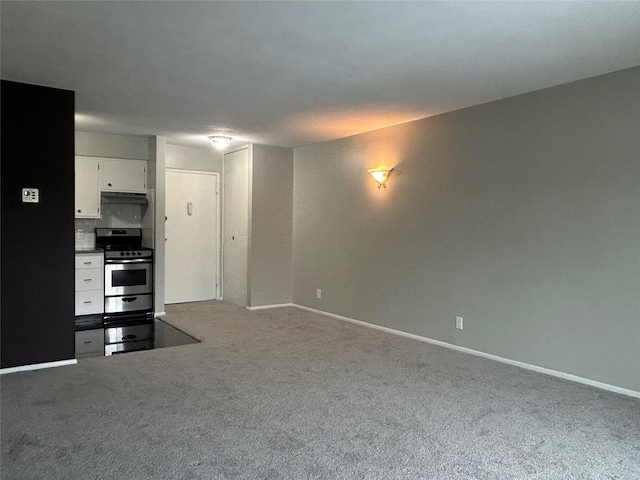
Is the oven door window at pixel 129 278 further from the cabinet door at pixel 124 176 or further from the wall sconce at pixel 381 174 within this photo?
the wall sconce at pixel 381 174

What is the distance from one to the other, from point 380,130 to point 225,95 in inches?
83.1

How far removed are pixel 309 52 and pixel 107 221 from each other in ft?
15.6

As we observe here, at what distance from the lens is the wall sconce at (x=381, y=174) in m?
5.64

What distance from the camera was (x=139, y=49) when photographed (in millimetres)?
3242

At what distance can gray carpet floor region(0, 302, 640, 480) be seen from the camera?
2496 millimetres

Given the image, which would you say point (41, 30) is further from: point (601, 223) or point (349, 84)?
point (601, 223)

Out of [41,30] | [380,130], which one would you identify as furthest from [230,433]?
[380,130]

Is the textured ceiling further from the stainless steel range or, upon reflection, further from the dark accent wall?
the stainless steel range

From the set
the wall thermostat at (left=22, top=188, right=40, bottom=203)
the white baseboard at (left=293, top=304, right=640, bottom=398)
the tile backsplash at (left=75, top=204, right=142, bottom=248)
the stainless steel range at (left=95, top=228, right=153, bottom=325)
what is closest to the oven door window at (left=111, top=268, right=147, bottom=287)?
the stainless steel range at (left=95, top=228, right=153, bottom=325)

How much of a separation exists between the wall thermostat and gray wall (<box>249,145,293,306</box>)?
127 inches

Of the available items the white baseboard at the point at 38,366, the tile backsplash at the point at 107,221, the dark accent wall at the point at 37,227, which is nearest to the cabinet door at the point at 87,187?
the tile backsplash at the point at 107,221

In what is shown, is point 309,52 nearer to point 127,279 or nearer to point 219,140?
point 219,140

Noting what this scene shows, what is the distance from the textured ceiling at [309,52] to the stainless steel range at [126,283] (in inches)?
83.9

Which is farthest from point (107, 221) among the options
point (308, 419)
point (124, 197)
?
point (308, 419)
